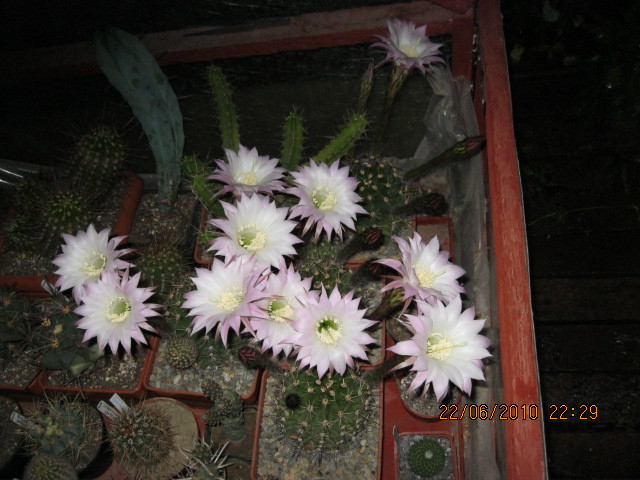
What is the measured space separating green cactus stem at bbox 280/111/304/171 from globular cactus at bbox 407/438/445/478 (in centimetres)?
90

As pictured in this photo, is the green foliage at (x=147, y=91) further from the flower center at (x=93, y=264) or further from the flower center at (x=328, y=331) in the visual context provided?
the flower center at (x=328, y=331)

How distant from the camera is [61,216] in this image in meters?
1.56

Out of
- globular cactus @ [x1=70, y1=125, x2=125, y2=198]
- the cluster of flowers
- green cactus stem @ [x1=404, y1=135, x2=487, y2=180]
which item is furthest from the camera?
globular cactus @ [x1=70, y1=125, x2=125, y2=198]

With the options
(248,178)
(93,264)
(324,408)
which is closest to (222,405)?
(324,408)

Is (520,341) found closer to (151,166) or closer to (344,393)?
(344,393)

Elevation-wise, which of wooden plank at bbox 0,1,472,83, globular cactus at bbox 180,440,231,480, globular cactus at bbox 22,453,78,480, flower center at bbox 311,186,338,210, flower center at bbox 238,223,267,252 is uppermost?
wooden plank at bbox 0,1,472,83

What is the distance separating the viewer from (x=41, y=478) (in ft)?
4.13

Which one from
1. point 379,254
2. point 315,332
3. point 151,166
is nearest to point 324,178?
point 315,332

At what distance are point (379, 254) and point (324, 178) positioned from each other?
54 cm

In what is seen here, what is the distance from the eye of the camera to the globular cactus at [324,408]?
4.14ft

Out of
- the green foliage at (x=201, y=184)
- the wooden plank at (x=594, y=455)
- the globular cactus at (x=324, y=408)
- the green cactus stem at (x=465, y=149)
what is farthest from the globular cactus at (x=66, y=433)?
the wooden plank at (x=594, y=455)

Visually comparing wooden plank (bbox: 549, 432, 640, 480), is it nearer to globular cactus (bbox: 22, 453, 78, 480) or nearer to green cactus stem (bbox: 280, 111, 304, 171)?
green cactus stem (bbox: 280, 111, 304, 171)

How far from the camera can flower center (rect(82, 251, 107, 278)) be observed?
51.4 inches
